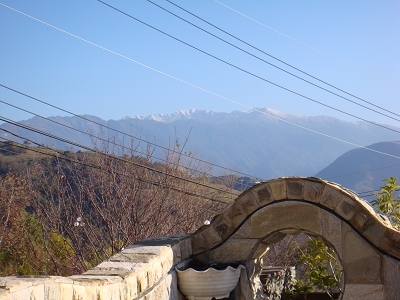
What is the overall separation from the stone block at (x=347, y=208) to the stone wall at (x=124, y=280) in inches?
49.8

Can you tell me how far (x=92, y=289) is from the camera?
2.97 m

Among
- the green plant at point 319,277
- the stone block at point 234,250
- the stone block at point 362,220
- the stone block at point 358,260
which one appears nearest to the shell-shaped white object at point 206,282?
the stone block at point 234,250

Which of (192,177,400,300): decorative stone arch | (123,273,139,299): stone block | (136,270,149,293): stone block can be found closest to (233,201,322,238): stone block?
(192,177,400,300): decorative stone arch

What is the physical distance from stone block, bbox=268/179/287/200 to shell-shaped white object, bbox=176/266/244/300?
2.27 feet

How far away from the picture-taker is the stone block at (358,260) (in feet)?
14.5

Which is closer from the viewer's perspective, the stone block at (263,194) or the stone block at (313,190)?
the stone block at (313,190)

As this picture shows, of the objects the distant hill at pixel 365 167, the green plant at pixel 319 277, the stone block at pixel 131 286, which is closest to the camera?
the stone block at pixel 131 286

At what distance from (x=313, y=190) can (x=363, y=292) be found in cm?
85

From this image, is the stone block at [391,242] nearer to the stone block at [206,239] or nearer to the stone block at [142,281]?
the stone block at [206,239]

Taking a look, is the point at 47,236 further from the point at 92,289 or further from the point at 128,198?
the point at 92,289

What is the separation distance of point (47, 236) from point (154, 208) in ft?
6.12

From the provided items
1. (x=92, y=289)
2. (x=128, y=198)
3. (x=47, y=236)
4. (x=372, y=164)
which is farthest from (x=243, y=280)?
(x=372, y=164)

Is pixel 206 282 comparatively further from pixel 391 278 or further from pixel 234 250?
pixel 391 278

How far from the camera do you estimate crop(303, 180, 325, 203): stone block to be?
4613mm
